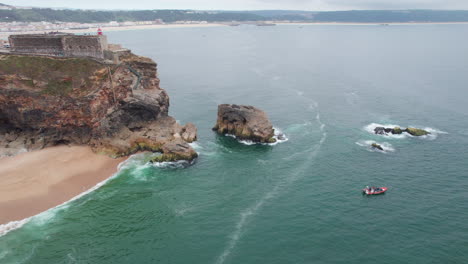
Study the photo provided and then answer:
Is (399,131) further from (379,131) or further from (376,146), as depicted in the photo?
(376,146)

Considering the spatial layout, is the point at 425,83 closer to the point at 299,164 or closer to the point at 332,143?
the point at 332,143

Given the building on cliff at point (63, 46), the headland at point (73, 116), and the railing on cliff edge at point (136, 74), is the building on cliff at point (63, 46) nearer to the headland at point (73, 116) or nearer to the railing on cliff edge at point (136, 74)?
the headland at point (73, 116)

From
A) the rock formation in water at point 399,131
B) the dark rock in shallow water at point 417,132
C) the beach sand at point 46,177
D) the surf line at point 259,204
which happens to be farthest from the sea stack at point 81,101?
the dark rock in shallow water at point 417,132

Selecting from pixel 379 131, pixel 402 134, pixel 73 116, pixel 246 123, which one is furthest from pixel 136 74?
pixel 402 134

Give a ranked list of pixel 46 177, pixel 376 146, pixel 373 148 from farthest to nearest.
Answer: pixel 373 148 → pixel 376 146 → pixel 46 177

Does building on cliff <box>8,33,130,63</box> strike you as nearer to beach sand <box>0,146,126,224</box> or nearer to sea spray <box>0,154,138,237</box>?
beach sand <box>0,146,126,224</box>

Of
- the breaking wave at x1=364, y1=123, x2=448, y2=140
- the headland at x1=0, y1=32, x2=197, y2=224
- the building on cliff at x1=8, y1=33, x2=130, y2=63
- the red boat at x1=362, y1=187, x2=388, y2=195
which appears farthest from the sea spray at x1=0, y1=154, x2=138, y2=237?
the breaking wave at x1=364, y1=123, x2=448, y2=140
